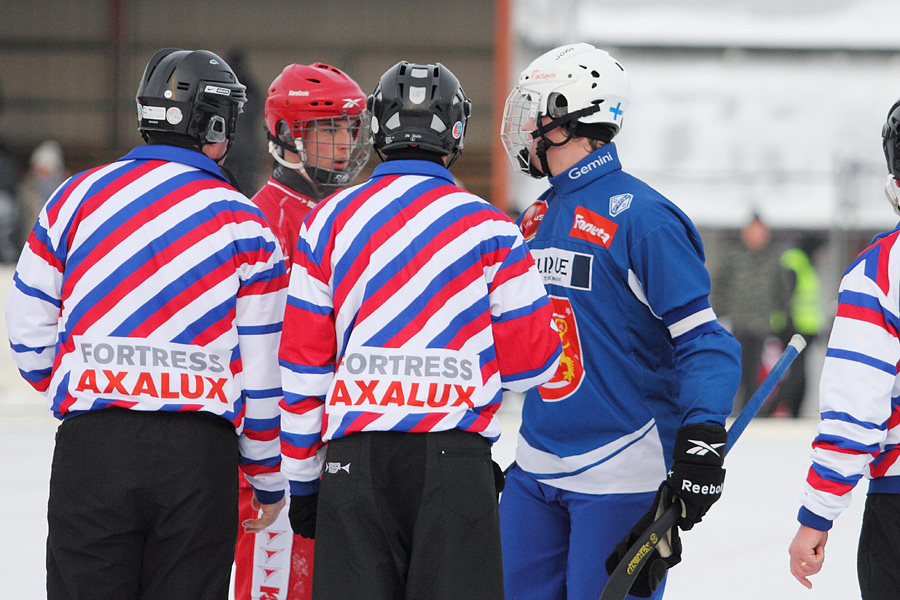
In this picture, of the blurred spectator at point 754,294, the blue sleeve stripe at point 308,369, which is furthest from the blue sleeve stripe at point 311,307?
the blurred spectator at point 754,294

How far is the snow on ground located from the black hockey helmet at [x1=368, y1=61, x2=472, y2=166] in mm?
2399

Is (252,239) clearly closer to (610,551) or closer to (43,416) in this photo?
(610,551)

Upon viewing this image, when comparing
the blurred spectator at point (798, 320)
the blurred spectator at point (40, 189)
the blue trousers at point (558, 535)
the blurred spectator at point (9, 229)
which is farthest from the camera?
the blurred spectator at point (40, 189)

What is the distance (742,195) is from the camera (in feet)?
45.8

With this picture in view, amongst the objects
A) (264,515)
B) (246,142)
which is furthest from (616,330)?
(246,142)

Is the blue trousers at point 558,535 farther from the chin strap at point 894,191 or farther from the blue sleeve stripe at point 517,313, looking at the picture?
the chin strap at point 894,191

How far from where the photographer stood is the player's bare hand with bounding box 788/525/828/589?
216cm

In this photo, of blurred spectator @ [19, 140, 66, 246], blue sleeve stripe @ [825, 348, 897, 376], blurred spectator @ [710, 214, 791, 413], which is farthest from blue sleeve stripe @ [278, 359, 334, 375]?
blurred spectator @ [19, 140, 66, 246]

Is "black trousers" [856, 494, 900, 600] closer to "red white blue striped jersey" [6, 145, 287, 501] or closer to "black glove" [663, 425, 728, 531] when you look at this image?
"black glove" [663, 425, 728, 531]

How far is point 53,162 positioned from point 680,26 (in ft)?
29.2

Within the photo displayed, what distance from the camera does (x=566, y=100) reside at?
8.27 feet

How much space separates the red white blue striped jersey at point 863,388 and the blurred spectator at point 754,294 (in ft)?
20.3

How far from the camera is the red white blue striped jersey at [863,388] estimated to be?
204 cm

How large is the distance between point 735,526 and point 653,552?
2837 millimetres
